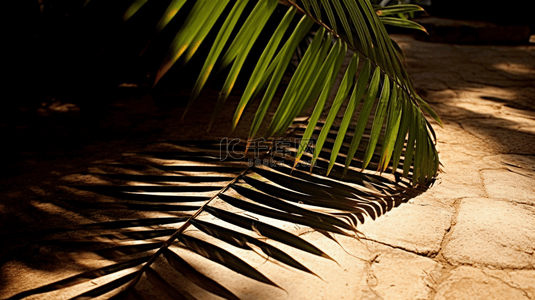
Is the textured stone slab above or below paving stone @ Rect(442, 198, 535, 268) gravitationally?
above

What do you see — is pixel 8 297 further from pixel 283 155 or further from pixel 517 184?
Answer: pixel 517 184

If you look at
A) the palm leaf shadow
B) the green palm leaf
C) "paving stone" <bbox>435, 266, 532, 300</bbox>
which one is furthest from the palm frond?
"paving stone" <bbox>435, 266, 532, 300</bbox>

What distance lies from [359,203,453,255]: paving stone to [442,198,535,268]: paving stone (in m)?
0.03

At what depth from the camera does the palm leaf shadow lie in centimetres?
60

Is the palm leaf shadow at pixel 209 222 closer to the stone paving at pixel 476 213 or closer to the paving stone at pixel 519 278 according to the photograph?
the stone paving at pixel 476 213

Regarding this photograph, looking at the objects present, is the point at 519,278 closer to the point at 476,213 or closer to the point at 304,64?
the point at 476,213

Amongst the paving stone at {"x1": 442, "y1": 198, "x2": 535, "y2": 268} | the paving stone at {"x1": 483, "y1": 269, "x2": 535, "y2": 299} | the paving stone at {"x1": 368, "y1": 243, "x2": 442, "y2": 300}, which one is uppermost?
the paving stone at {"x1": 442, "y1": 198, "x2": 535, "y2": 268}

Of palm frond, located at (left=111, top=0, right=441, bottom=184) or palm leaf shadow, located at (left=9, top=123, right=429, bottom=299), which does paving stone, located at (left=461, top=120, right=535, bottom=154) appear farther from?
palm frond, located at (left=111, top=0, right=441, bottom=184)

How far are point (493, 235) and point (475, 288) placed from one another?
21 cm

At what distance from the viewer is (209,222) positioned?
2.54 ft

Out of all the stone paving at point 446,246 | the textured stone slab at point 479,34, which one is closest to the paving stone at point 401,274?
the stone paving at point 446,246

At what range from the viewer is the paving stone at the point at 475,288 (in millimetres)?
699

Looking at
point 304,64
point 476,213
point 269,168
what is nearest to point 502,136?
point 476,213

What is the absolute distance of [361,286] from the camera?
732mm
